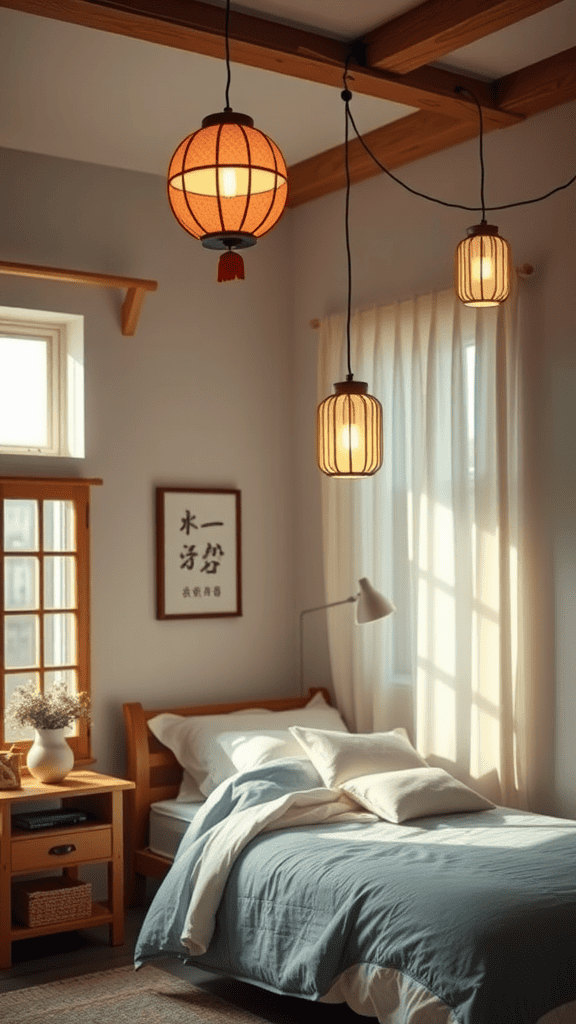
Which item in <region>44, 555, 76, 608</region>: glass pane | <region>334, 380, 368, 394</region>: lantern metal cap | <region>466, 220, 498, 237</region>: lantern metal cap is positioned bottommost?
<region>44, 555, 76, 608</region>: glass pane

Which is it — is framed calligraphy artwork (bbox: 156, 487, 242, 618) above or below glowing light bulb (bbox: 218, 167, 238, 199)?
below

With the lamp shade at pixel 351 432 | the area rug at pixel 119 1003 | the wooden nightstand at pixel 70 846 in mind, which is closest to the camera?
the area rug at pixel 119 1003

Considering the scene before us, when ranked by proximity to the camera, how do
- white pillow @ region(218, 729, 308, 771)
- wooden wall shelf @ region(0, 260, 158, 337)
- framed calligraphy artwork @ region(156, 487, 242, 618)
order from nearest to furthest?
white pillow @ region(218, 729, 308, 771) < wooden wall shelf @ region(0, 260, 158, 337) < framed calligraphy artwork @ region(156, 487, 242, 618)

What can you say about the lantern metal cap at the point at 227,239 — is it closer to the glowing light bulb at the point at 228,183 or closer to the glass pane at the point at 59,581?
the glowing light bulb at the point at 228,183

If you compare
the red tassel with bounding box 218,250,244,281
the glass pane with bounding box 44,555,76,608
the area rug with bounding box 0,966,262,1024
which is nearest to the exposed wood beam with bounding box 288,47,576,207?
the glass pane with bounding box 44,555,76,608

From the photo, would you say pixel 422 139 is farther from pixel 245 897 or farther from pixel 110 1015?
pixel 110 1015

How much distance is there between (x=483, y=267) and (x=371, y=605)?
1.44 m

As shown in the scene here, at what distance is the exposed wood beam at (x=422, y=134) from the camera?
13.2 feet

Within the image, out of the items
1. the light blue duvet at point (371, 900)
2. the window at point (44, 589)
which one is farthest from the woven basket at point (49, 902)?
the window at point (44, 589)

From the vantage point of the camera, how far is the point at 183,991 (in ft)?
12.4

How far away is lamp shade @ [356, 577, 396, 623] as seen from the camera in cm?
446

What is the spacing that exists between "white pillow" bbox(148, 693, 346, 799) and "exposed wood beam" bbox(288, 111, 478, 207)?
2282 mm

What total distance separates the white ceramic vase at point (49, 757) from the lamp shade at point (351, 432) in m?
1.45

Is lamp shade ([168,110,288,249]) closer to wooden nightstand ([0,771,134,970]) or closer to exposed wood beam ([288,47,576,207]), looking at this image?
exposed wood beam ([288,47,576,207])
